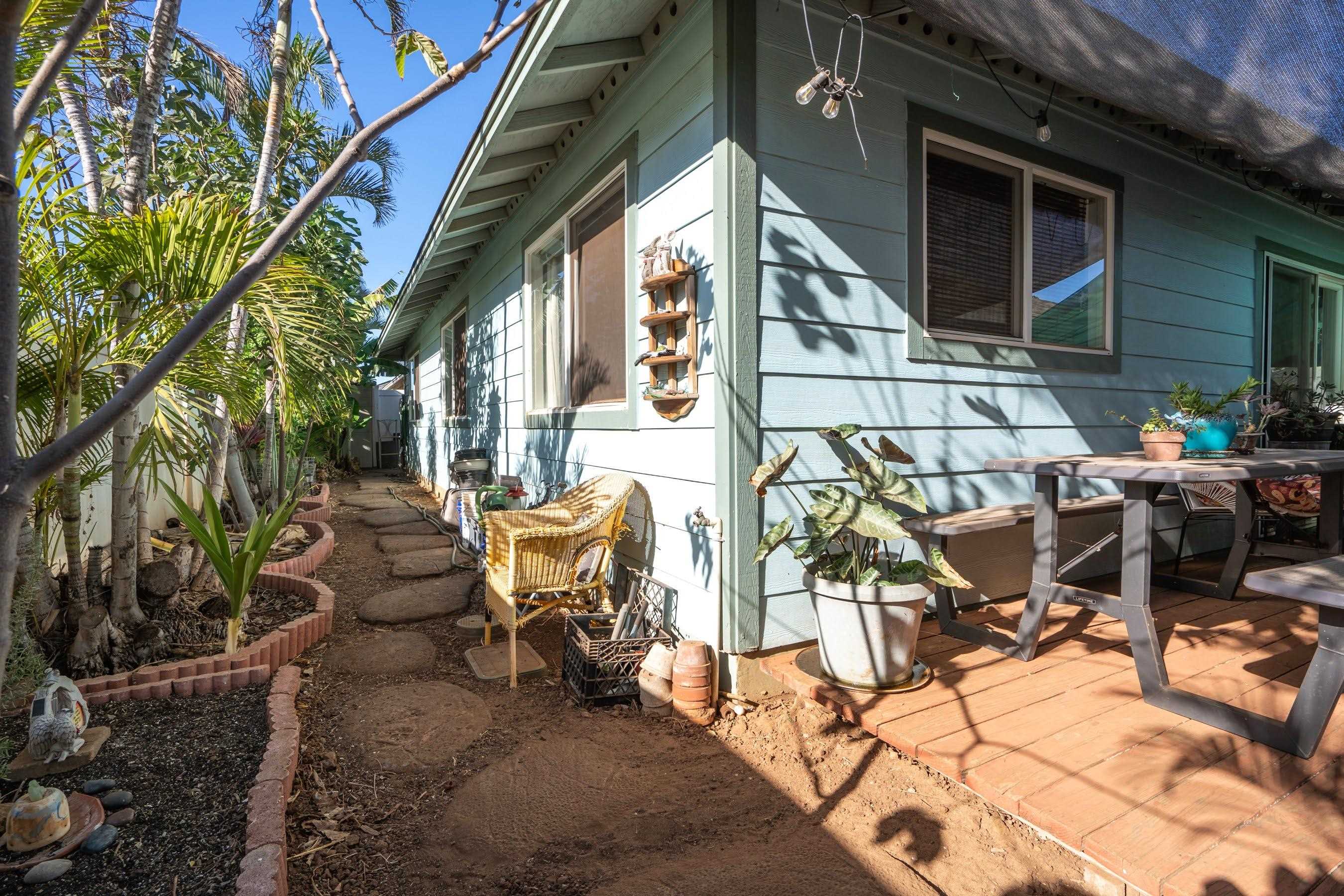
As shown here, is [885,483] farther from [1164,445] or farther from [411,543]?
[411,543]

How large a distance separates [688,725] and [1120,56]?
2.66m

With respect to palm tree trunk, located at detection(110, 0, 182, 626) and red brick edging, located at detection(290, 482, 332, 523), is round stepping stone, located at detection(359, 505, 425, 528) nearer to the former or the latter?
red brick edging, located at detection(290, 482, 332, 523)

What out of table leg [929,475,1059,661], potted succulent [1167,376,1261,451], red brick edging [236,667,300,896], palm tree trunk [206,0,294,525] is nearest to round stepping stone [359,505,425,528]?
palm tree trunk [206,0,294,525]

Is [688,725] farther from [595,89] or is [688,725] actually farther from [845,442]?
[595,89]

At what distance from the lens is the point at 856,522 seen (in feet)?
7.17

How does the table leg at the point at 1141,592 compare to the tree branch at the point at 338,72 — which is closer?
the tree branch at the point at 338,72

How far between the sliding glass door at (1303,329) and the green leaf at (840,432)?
416 centimetres

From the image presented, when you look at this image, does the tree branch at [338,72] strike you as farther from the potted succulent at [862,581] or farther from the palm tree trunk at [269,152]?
the palm tree trunk at [269,152]

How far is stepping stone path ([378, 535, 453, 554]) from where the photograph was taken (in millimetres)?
5555

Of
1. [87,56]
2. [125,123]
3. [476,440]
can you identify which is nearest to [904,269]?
[87,56]

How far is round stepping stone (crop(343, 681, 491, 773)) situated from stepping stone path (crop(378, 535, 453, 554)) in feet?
9.63

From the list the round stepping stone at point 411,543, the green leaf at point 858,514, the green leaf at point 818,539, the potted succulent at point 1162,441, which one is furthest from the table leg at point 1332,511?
the round stepping stone at point 411,543

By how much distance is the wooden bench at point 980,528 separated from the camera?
2.56 meters

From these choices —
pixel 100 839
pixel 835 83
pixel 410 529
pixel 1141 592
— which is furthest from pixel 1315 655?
pixel 410 529
